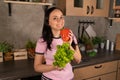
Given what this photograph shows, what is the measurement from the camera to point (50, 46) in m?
1.51

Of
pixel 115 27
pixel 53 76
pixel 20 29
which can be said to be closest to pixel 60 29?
pixel 53 76

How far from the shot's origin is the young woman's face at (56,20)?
143cm

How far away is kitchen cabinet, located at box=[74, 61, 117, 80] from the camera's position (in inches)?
80.7

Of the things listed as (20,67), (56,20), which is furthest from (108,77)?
(56,20)

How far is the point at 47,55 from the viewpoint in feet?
4.97

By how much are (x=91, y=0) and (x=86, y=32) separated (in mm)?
589

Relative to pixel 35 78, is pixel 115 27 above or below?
above

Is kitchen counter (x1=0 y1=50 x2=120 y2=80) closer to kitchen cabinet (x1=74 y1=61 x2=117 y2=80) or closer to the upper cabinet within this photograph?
kitchen cabinet (x1=74 y1=61 x2=117 y2=80)

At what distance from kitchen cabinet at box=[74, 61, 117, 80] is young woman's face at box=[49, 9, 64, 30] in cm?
73

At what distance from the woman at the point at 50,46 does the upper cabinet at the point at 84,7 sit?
2.55 ft

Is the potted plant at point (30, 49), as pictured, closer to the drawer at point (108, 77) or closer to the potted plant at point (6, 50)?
the potted plant at point (6, 50)

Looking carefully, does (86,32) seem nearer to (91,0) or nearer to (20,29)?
(91,0)

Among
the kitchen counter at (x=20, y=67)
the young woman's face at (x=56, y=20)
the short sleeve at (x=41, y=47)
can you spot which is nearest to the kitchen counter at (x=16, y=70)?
the kitchen counter at (x=20, y=67)

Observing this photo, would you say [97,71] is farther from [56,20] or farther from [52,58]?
[56,20]
